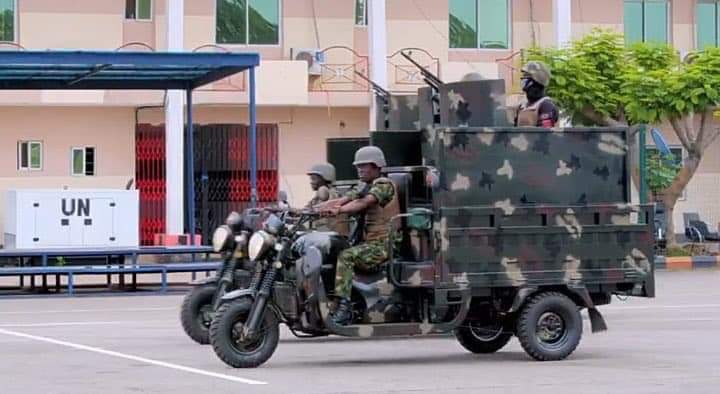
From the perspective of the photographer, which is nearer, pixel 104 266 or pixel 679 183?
pixel 104 266

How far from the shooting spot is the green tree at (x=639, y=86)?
31.8 m

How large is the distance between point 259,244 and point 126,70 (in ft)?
43.8

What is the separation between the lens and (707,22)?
3956 cm

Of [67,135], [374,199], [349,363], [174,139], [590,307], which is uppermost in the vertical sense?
[67,135]

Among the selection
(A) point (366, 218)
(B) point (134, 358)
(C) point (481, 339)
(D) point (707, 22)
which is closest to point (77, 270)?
(B) point (134, 358)

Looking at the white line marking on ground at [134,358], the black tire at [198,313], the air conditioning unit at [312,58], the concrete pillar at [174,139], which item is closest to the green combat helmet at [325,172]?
the black tire at [198,313]

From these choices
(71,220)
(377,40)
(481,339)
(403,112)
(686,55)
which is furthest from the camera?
(686,55)

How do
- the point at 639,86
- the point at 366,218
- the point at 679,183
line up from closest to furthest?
1. the point at 366,218
2. the point at 639,86
3. the point at 679,183

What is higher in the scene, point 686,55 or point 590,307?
point 686,55

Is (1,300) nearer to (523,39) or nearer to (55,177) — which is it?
(55,177)

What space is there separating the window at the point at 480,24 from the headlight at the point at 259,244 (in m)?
25.0

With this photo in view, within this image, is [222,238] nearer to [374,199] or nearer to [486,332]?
[374,199]

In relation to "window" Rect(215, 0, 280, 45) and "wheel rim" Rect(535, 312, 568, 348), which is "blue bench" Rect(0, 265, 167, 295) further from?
"window" Rect(215, 0, 280, 45)

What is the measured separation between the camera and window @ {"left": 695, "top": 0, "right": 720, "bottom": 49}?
39.3 m
